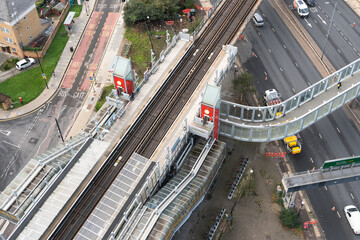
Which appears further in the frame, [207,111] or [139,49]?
[139,49]

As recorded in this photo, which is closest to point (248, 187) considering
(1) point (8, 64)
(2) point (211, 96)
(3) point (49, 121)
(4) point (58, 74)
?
(2) point (211, 96)

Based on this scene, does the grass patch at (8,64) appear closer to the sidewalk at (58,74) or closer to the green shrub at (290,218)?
the sidewalk at (58,74)

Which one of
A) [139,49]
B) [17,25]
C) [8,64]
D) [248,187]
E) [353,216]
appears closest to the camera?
[353,216]

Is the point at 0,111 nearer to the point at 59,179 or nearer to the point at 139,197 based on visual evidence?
the point at 59,179

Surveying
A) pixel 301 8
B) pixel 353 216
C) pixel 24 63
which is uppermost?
pixel 301 8

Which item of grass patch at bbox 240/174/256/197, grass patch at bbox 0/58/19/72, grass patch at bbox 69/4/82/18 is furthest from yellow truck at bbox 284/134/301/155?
grass patch at bbox 69/4/82/18

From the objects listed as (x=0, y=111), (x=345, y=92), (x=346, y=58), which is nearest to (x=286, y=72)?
(x=346, y=58)

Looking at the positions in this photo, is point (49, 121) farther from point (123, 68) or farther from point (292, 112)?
point (292, 112)
